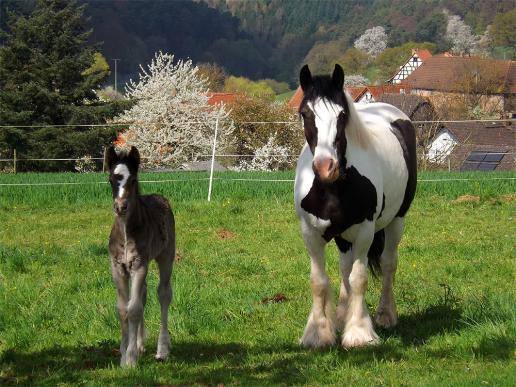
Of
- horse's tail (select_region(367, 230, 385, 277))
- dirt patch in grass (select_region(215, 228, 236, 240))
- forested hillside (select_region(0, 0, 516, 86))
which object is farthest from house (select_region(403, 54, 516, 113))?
horse's tail (select_region(367, 230, 385, 277))

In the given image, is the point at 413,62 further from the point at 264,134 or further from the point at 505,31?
the point at 264,134

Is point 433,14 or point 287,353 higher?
point 433,14

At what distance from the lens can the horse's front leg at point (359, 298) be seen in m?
6.44

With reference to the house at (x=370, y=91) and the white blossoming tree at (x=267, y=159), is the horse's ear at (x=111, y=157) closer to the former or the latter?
the white blossoming tree at (x=267, y=159)

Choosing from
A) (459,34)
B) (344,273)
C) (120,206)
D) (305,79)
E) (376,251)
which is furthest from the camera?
(459,34)

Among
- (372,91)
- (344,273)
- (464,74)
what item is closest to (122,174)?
(344,273)

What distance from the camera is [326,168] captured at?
5.82 meters

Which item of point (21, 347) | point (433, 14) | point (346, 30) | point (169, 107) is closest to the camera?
point (21, 347)

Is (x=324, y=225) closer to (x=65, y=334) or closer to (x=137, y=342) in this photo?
(x=137, y=342)

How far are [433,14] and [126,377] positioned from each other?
544 ft

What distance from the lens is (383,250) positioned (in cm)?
773

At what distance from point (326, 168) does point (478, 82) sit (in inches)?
2605

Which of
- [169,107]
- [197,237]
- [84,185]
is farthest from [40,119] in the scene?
[197,237]

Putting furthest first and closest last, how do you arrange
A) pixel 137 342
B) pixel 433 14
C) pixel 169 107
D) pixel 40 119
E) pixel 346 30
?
pixel 346 30, pixel 433 14, pixel 169 107, pixel 40 119, pixel 137 342
